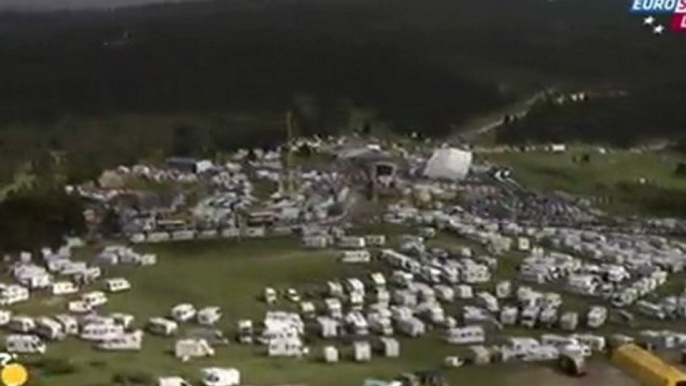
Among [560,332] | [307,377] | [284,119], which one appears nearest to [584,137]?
[284,119]

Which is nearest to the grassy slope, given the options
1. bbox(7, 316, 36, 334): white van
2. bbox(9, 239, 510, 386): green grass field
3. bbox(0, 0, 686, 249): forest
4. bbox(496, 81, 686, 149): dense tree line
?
bbox(9, 239, 510, 386): green grass field

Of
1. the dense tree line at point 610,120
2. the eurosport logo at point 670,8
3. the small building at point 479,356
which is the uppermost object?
the eurosport logo at point 670,8

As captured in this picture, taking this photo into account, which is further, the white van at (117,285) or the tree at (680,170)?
the tree at (680,170)

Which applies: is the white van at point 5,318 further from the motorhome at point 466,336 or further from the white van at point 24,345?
the motorhome at point 466,336

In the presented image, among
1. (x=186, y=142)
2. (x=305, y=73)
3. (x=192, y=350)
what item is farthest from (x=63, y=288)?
(x=305, y=73)

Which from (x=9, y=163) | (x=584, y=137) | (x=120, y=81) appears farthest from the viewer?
(x=120, y=81)

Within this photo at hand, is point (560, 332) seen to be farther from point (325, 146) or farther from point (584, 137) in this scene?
point (584, 137)

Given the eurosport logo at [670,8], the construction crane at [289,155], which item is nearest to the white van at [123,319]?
the eurosport logo at [670,8]
